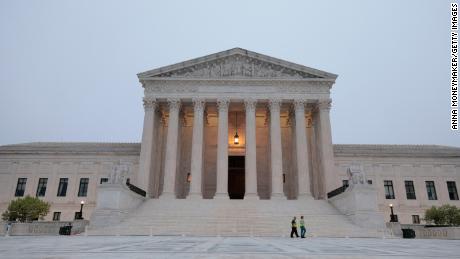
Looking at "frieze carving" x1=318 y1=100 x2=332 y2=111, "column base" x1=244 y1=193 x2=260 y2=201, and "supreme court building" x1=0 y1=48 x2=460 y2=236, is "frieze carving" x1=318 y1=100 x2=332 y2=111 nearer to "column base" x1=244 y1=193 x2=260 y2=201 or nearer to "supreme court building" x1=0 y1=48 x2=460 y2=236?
"supreme court building" x1=0 y1=48 x2=460 y2=236

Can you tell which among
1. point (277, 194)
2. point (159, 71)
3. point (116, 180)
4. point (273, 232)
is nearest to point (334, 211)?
point (277, 194)

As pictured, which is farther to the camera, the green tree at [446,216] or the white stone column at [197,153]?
the white stone column at [197,153]

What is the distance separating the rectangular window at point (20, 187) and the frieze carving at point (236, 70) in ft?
82.6

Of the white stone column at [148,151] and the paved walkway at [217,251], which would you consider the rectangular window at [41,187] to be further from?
the paved walkway at [217,251]

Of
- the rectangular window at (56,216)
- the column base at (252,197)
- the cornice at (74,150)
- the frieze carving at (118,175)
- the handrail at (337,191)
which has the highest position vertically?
the cornice at (74,150)

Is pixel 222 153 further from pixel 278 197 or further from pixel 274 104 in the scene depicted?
pixel 274 104

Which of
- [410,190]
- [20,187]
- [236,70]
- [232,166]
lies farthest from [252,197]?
[20,187]

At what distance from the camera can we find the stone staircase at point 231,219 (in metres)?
25.2

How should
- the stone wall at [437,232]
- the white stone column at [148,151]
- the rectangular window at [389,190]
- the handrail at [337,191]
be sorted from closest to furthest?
the stone wall at [437,232]
the handrail at [337,191]
the white stone column at [148,151]
the rectangular window at [389,190]

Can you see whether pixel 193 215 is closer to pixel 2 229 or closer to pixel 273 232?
pixel 273 232

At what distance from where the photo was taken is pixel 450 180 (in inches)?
1852

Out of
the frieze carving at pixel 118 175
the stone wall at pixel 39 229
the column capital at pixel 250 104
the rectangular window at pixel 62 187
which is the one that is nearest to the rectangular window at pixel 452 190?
the column capital at pixel 250 104

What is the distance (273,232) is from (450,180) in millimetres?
34785

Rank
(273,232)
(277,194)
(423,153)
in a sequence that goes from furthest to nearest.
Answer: (423,153)
(277,194)
(273,232)
